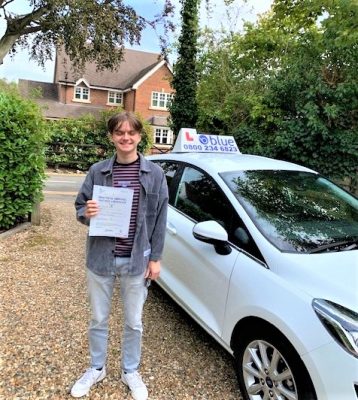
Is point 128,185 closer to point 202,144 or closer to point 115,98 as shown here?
point 202,144

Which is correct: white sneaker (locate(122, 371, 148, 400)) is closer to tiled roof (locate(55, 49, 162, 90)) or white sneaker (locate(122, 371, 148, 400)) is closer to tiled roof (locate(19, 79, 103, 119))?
tiled roof (locate(19, 79, 103, 119))

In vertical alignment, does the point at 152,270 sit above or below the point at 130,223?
below

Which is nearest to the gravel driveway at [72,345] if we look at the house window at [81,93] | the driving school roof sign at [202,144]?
the driving school roof sign at [202,144]

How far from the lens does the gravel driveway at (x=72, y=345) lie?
2635 millimetres

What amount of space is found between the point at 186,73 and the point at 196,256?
47.6 feet

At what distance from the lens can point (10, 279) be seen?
4.36m

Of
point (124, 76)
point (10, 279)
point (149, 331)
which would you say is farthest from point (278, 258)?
point (124, 76)

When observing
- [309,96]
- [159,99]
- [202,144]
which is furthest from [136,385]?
[159,99]

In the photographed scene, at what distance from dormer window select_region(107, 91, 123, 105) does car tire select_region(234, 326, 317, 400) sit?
112 ft

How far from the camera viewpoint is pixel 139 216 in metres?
2.28

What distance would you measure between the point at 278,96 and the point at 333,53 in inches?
50.3

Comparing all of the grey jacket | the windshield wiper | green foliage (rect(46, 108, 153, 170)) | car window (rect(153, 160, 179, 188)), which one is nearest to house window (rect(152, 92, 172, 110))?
green foliage (rect(46, 108, 153, 170))

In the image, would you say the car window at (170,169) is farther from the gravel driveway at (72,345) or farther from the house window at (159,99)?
the house window at (159,99)

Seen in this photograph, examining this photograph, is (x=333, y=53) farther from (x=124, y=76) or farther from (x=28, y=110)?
(x=124, y=76)
